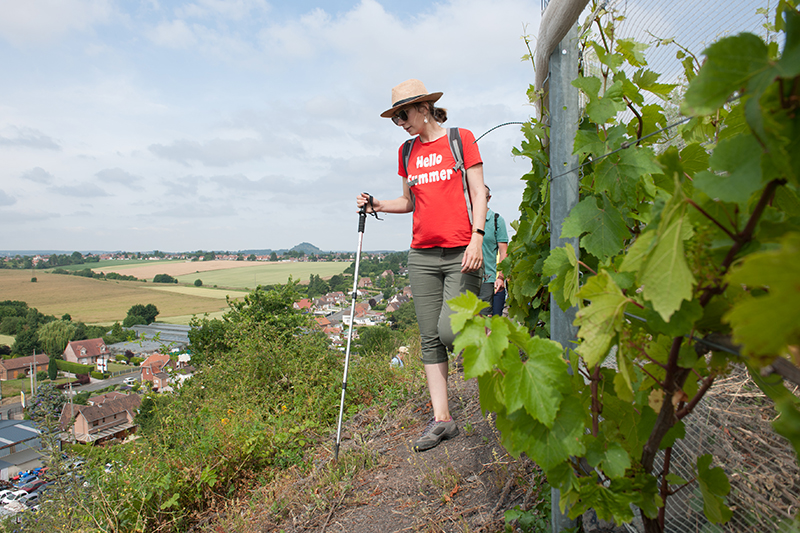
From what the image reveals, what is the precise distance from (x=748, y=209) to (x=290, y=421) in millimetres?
3864

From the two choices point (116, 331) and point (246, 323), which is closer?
point (246, 323)

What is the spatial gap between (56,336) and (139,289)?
1257 centimetres

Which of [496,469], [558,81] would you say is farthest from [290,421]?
[558,81]

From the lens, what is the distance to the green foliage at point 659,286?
489mm

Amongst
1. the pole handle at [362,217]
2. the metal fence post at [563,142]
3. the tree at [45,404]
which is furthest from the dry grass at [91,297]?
the metal fence post at [563,142]

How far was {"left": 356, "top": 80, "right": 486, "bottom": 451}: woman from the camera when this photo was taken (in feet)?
8.77

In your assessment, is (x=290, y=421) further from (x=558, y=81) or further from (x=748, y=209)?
(x=748, y=209)

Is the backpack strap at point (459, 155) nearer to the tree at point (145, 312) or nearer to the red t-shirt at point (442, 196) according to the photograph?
the red t-shirt at point (442, 196)

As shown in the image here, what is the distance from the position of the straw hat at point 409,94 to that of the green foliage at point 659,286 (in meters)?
1.28

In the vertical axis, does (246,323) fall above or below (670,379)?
below

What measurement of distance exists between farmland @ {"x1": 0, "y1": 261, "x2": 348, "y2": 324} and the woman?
35.4 meters

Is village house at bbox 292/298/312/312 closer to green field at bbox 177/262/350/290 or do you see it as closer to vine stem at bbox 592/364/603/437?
vine stem at bbox 592/364/603/437

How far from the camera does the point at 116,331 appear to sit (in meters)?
42.0

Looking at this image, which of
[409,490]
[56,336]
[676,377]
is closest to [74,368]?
[56,336]
